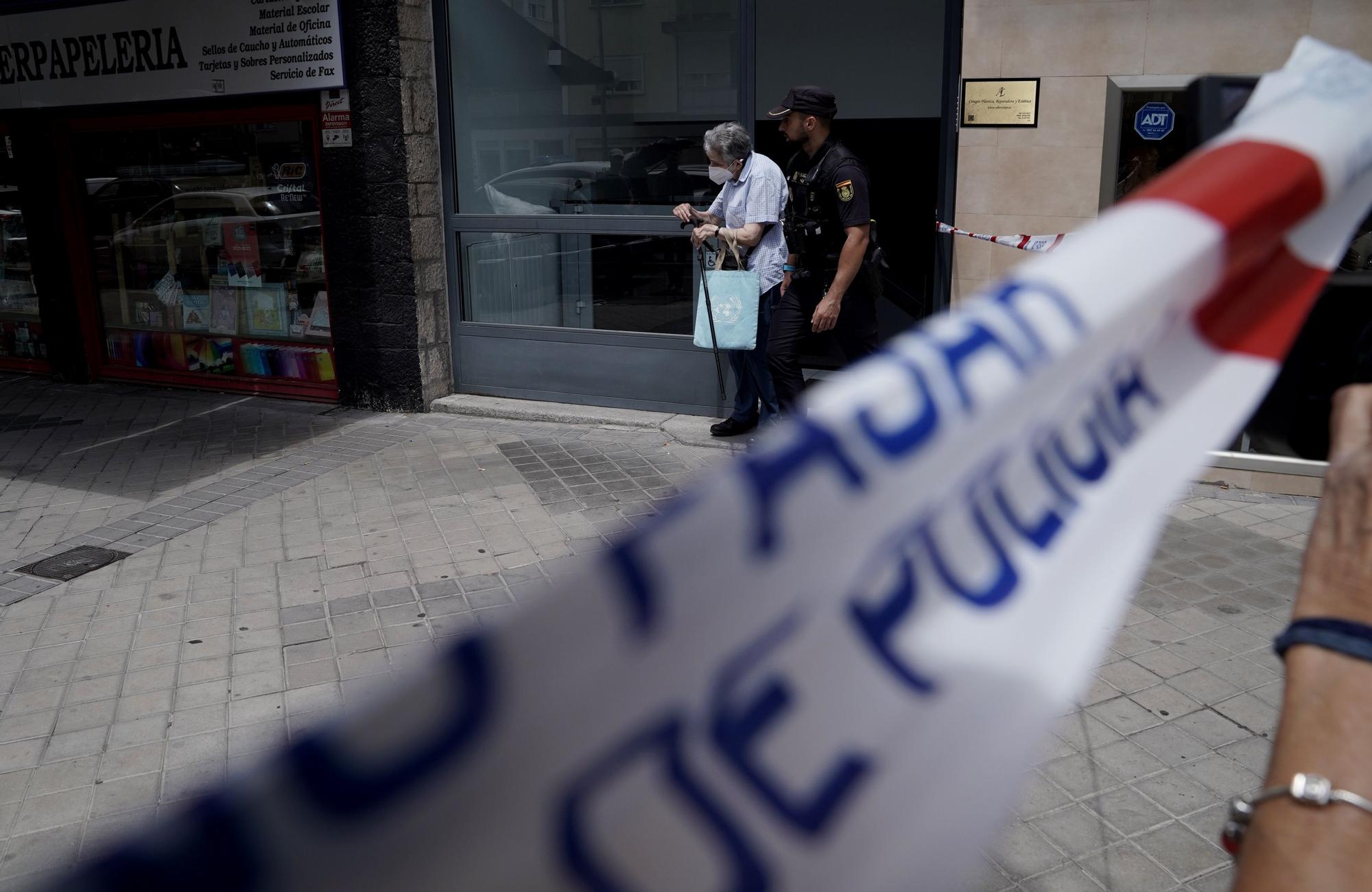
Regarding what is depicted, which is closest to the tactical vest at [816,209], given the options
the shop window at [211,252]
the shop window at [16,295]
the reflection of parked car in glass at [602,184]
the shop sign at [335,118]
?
the reflection of parked car in glass at [602,184]

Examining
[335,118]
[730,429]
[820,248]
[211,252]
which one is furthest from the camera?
[211,252]

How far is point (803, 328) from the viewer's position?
235 inches

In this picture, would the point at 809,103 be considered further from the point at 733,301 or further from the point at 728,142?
the point at 733,301

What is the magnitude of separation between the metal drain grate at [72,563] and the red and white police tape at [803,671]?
501 cm

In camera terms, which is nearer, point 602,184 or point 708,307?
point 708,307

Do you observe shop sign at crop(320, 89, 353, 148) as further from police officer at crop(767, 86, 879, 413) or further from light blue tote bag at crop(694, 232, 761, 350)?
police officer at crop(767, 86, 879, 413)

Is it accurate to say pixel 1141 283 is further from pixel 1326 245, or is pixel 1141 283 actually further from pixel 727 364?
pixel 727 364

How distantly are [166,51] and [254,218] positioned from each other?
1.32 m

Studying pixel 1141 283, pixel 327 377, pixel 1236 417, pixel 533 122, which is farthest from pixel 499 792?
pixel 327 377

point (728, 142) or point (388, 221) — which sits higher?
point (728, 142)

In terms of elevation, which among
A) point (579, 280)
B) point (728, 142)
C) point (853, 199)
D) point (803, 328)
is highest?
point (728, 142)

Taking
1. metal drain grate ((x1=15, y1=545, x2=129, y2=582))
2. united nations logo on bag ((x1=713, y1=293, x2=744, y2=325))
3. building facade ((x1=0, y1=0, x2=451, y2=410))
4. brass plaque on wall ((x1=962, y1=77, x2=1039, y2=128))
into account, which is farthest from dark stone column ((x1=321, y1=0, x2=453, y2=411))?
brass plaque on wall ((x1=962, y1=77, x2=1039, y2=128))

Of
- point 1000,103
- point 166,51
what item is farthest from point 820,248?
point 166,51

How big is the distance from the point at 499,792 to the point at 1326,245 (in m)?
1.22
